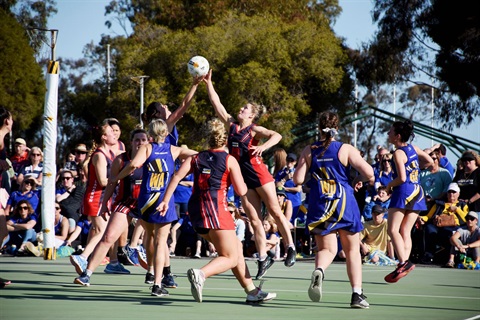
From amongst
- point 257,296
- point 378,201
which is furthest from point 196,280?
point 378,201

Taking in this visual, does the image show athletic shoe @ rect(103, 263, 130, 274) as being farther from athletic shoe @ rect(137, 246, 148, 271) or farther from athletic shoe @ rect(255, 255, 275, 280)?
athletic shoe @ rect(255, 255, 275, 280)

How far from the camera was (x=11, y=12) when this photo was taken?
69.1 meters

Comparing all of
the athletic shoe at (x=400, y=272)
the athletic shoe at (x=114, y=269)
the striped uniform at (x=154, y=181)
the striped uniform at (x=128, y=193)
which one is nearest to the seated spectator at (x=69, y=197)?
the athletic shoe at (x=114, y=269)

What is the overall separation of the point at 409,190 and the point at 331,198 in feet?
11.6

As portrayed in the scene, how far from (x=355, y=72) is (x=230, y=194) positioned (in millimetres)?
30769

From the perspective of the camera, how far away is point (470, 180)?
60.2 feet

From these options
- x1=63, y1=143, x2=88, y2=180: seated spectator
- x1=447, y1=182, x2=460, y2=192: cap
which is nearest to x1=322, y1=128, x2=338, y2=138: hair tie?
x1=447, y1=182, x2=460, y2=192: cap

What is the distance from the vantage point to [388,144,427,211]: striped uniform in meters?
Answer: 12.7

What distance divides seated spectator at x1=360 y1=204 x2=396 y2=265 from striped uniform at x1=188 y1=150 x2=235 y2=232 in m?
9.32

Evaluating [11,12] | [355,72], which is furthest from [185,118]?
[11,12]

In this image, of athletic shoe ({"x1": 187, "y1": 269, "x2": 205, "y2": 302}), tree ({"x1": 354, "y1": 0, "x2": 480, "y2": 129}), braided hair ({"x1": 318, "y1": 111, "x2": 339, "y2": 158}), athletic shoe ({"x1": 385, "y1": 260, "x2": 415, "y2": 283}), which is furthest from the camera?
tree ({"x1": 354, "y1": 0, "x2": 480, "y2": 129})

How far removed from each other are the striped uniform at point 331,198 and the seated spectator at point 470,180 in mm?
9110

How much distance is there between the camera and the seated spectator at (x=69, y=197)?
791 inches

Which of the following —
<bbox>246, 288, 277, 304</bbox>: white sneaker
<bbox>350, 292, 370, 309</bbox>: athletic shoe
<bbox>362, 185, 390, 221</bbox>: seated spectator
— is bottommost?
<bbox>350, 292, 370, 309</bbox>: athletic shoe
